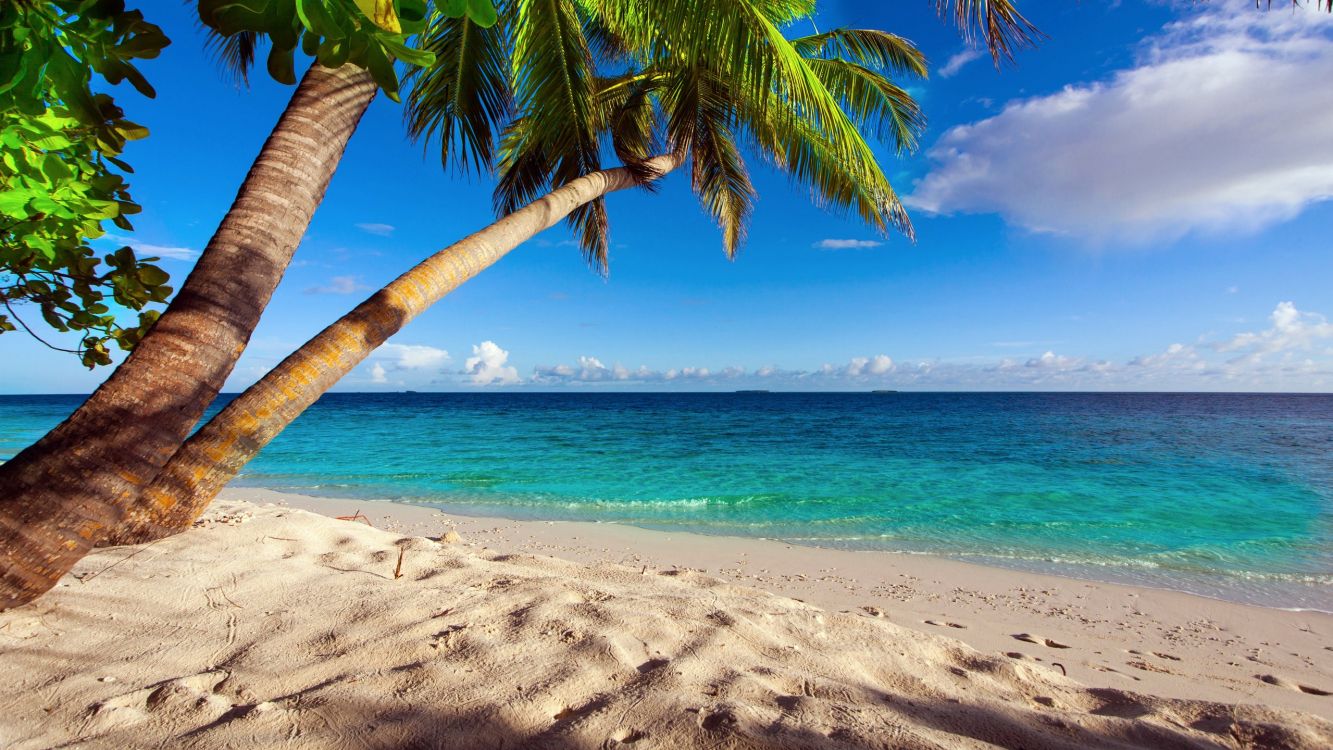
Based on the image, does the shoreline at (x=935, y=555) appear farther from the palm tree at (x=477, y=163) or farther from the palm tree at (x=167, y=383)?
the palm tree at (x=167, y=383)

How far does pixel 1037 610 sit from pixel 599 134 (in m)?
6.85

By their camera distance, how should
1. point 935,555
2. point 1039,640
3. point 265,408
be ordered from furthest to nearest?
point 935,555
point 1039,640
point 265,408

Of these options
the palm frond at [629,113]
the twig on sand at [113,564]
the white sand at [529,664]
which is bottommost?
the white sand at [529,664]

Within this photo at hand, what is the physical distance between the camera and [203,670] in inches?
86.7

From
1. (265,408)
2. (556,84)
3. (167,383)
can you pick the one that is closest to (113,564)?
(265,408)

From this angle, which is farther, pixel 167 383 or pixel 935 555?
pixel 935 555

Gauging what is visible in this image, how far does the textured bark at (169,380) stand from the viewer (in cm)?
210

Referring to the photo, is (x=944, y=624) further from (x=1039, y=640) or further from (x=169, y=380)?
(x=169, y=380)

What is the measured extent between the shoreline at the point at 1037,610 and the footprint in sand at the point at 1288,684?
0.5 inches

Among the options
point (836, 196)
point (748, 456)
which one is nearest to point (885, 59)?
point (836, 196)

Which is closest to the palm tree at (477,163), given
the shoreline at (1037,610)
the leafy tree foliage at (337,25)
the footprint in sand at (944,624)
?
the leafy tree foliage at (337,25)

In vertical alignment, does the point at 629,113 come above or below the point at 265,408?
above

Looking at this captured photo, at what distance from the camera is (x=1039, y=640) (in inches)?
161

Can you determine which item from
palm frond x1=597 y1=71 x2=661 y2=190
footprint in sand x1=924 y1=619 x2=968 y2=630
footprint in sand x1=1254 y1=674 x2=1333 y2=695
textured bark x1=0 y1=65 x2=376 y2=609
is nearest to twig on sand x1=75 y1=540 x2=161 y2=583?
textured bark x1=0 y1=65 x2=376 y2=609
